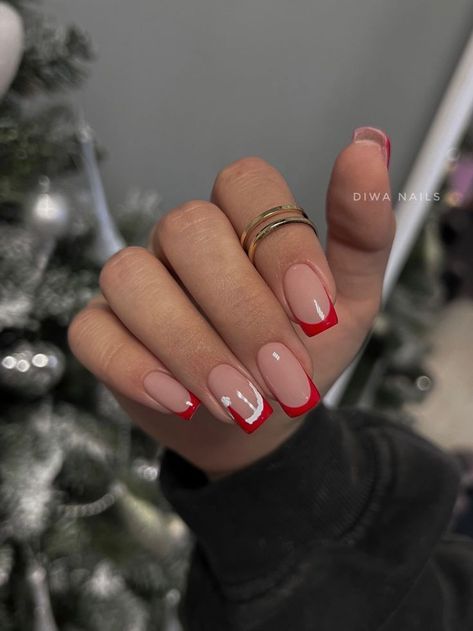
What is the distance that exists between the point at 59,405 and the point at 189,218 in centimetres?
37

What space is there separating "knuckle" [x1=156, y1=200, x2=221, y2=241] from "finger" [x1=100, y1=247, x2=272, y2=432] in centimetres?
2

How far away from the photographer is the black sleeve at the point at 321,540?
386 mm

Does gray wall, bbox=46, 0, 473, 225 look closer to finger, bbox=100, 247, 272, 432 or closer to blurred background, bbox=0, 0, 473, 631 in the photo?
blurred background, bbox=0, 0, 473, 631

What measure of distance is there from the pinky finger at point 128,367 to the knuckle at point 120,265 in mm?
25

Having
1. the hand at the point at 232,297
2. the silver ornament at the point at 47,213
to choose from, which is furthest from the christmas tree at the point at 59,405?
the hand at the point at 232,297

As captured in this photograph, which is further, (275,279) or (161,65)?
(161,65)

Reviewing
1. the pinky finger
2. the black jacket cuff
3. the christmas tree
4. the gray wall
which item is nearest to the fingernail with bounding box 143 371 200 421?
the pinky finger

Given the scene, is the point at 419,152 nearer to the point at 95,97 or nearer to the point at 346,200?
the point at 95,97

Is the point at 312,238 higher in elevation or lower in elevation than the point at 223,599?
higher

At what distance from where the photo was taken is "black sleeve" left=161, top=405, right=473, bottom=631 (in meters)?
0.39

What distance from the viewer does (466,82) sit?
855 millimetres

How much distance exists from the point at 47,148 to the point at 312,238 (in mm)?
336

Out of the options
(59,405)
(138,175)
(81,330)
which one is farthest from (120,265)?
(138,175)

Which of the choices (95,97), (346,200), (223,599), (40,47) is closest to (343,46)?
(95,97)
